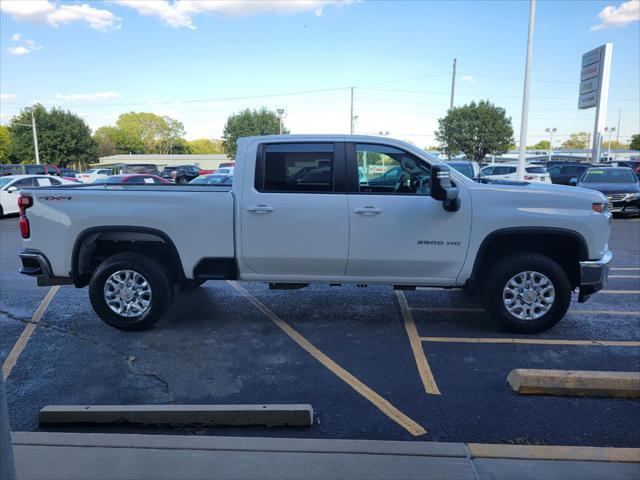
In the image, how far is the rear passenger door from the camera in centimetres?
523

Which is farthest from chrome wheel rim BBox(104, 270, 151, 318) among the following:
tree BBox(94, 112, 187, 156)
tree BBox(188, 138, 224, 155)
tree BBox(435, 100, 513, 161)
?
tree BBox(188, 138, 224, 155)

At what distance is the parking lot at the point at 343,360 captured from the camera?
3.55 m

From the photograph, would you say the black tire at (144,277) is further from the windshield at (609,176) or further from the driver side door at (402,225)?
the windshield at (609,176)

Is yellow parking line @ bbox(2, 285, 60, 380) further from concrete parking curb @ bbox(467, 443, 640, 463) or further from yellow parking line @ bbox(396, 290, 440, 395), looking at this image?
concrete parking curb @ bbox(467, 443, 640, 463)

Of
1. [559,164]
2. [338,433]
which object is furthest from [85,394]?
[559,164]

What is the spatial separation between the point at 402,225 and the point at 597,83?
3050 centimetres

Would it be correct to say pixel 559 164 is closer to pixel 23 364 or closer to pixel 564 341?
pixel 564 341

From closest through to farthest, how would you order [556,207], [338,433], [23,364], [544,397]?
[338,433], [544,397], [23,364], [556,207]

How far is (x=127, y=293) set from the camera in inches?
214

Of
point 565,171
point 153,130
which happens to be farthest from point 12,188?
point 153,130

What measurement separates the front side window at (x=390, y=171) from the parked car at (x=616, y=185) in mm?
13195

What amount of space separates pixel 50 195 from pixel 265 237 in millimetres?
2317

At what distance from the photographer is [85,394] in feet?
13.2

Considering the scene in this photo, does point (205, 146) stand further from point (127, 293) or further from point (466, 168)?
point (127, 293)
